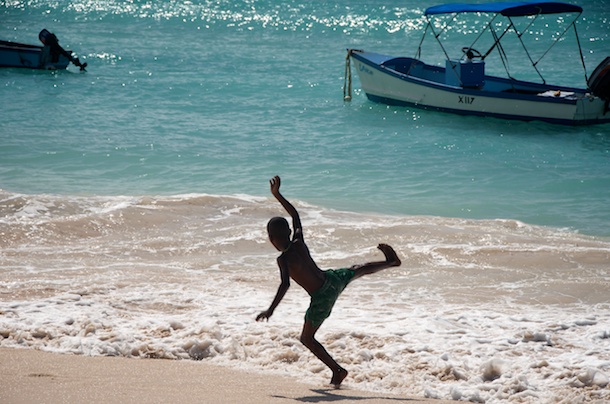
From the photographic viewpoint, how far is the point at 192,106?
19719 millimetres

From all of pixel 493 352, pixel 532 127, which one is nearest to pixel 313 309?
pixel 493 352

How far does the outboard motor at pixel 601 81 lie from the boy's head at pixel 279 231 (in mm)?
13708

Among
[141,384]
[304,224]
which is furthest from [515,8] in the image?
[141,384]

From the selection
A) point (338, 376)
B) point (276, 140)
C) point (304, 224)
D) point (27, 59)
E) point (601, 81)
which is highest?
point (601, 81)

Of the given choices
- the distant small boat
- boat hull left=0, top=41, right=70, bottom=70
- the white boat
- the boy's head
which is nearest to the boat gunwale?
the white boat

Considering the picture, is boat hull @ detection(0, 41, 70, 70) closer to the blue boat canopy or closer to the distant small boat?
the distant small boat

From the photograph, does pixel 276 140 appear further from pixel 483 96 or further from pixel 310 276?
pixel 310 276

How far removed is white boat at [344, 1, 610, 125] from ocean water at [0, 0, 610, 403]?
1.10ft

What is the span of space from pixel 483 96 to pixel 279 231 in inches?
544

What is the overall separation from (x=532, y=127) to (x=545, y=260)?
9206 millimetres

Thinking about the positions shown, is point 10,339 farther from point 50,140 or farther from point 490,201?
point 50,140

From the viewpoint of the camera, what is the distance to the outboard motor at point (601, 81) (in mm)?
16969

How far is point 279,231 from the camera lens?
195 inches

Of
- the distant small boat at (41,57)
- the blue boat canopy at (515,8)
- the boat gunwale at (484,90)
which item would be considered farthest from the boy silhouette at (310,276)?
the distant small boat at (41,57)
